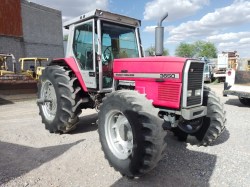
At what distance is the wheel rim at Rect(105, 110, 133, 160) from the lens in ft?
12.5

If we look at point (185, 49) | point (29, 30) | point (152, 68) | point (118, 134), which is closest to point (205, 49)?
point (185, 49)

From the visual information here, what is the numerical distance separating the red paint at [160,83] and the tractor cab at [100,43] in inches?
39.8

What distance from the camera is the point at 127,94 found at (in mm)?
3645

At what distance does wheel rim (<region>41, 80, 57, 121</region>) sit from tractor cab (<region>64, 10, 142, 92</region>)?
2.92ft

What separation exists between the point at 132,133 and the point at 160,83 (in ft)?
3.05

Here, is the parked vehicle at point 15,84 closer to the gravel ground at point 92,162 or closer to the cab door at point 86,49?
the gravel ground at point 92,162

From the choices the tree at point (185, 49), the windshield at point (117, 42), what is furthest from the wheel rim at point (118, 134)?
the tree at point (185, 49)

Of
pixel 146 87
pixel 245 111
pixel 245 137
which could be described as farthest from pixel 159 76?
pixel 245 111

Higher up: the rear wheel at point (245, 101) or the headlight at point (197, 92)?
the headlight at point (197, 92)

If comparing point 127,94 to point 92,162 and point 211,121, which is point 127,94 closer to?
point 92,162

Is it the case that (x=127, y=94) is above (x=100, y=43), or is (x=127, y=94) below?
below

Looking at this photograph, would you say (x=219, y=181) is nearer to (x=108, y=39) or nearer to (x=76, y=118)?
(x=76, y=118)

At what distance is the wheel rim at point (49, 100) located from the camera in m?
5.88

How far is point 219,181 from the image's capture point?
3451mm
